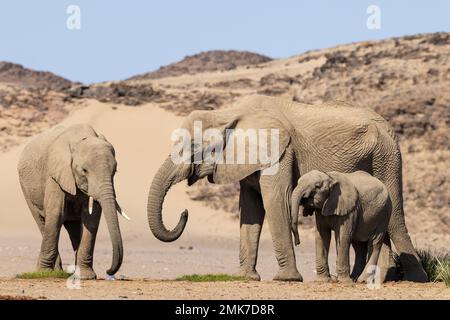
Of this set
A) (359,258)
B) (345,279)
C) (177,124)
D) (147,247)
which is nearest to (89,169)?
(345,279)

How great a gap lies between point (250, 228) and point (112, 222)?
311cm

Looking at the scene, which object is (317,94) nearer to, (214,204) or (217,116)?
(214,204)

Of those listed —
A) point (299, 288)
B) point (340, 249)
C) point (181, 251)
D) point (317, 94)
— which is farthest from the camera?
point (317, 94)

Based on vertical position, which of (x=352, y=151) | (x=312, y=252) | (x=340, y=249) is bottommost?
(x=312, y=252)

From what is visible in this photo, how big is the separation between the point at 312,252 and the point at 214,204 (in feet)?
16.9

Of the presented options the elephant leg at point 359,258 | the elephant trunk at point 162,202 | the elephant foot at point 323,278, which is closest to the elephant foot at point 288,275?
the elephant foot at point 323,278

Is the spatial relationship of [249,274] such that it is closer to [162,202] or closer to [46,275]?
[162,202]

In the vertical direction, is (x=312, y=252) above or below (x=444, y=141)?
below

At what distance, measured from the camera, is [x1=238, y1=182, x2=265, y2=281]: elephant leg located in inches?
832

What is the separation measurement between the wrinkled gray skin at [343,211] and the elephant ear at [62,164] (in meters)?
3.47

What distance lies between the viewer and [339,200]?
19.6 metres

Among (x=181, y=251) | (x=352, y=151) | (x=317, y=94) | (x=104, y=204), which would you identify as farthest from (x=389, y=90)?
(x=104, y=204)

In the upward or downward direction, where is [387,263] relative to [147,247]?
upward

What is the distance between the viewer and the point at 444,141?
40000 mm
